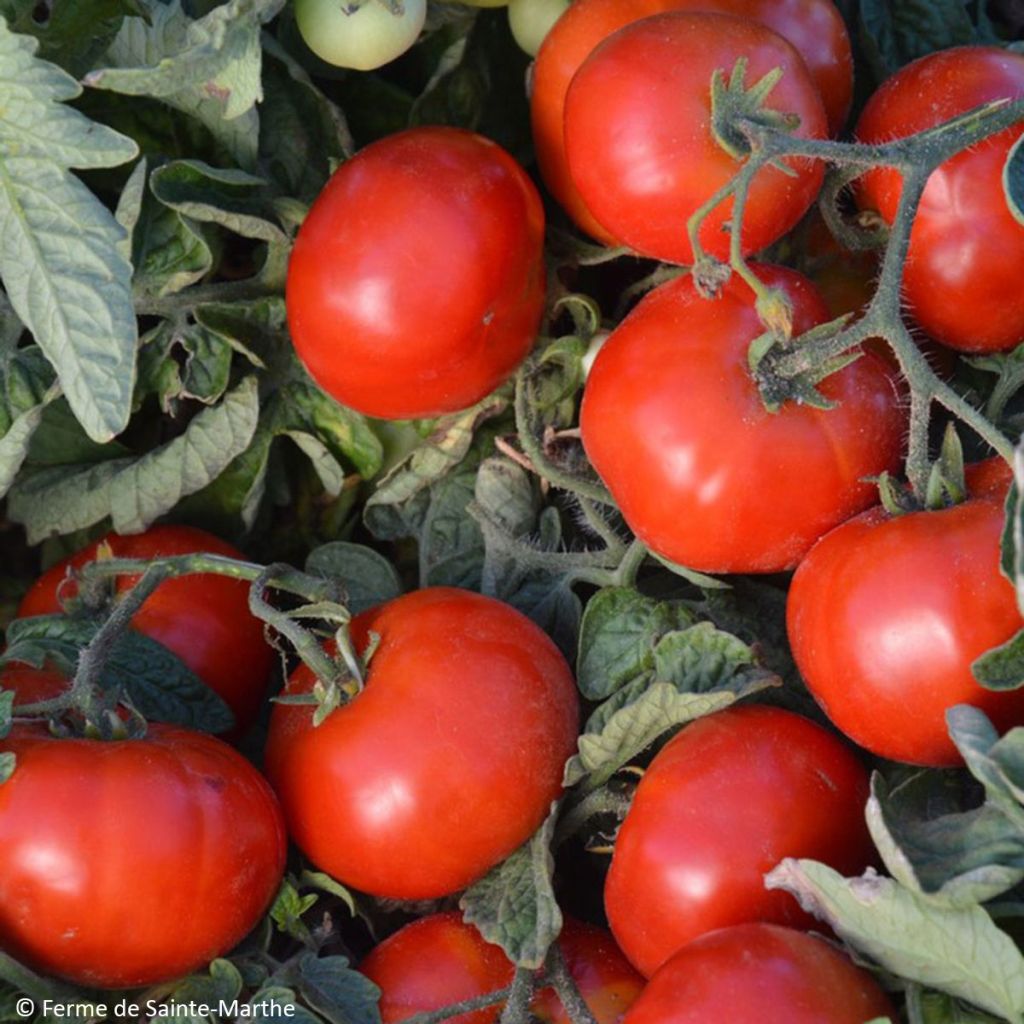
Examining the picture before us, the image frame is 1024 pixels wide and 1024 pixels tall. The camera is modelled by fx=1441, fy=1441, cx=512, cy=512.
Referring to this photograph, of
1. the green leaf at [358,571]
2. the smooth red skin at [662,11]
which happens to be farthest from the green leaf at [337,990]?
the smooth red skin at [662,11]

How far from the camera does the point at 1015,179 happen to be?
80 centimetres

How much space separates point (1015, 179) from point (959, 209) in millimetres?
54

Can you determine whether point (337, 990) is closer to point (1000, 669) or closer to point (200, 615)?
point (200, 615)

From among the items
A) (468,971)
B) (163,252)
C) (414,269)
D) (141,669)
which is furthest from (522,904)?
(163,252)

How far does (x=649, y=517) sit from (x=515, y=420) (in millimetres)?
261

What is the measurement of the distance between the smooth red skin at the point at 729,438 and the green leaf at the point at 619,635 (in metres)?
0.11

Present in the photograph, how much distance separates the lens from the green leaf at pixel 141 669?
3.15 ft

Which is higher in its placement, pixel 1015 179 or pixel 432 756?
pixel 1015 179

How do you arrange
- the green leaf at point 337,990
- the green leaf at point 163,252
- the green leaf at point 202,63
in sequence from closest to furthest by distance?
the green leaf at point 202,63 → the green leaf at point 337,990 → the green leaf at point 163,252

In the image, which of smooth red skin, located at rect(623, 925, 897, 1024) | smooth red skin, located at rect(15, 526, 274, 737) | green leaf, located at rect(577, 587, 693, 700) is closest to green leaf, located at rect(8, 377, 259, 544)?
smooth red skin, located at rect(15, 526, 274, 737)

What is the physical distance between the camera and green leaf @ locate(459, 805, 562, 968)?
0.88 m

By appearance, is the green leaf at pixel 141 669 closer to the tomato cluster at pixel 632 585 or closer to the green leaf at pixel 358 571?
the tomato cluster at pixel 632 585

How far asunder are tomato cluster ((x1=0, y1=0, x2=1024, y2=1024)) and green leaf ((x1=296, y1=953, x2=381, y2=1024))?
2 cm

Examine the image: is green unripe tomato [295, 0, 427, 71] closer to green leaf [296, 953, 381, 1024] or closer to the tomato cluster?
the tomato cluster
